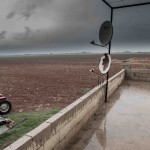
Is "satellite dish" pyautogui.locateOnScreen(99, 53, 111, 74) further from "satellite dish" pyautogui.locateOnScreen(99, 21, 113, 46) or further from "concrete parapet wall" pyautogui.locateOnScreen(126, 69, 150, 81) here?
"concrete parapet wall" pyautogui.locateOnScreen(126, 69, 150, 81)

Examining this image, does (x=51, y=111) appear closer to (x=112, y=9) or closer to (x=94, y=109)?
(x=94, y=109)

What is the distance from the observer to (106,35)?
9727 millimetres

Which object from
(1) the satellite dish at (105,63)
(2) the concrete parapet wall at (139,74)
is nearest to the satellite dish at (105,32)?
(1) the satellite dish at (105,63)

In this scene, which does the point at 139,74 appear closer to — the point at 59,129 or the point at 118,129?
the point at 118,129

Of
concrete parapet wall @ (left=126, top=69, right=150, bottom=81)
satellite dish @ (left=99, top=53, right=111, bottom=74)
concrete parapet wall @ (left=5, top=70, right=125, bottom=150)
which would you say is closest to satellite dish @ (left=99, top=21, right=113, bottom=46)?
satellite dish @ (left=99, top=53, right=111, bottom=74)

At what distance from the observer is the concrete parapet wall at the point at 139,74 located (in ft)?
55.2

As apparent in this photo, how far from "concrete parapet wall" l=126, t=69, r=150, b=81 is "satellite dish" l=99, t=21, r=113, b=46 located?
8277 mm

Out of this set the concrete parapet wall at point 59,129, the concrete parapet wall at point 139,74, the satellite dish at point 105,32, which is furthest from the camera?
the concrete parapet wall at point 139,74

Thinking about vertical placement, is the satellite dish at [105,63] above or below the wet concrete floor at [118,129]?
above

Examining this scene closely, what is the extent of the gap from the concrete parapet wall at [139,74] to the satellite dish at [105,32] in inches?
326

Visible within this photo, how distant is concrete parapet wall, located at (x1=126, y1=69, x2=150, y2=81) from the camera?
16.8 m

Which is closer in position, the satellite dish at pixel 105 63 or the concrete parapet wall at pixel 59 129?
the concrete parapet wall at pixel 59 129

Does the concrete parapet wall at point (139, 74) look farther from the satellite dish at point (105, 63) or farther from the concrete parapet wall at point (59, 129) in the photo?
the concrete parapet wall at point (59, 129)

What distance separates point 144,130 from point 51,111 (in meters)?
3.97
